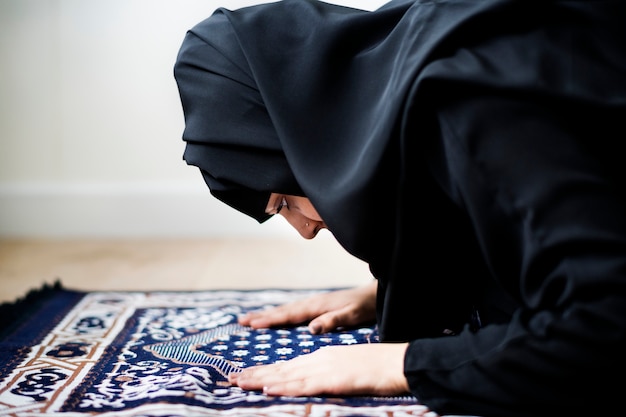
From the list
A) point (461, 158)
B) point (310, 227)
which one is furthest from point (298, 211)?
point (461, 158)

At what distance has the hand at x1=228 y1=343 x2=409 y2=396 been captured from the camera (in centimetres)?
119

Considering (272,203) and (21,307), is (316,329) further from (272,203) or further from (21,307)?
(21,307)

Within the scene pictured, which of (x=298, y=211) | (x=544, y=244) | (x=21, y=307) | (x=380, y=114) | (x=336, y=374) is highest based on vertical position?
(x=380, y=114)

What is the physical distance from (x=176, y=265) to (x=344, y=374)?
1.59 m

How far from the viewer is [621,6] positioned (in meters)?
1.13

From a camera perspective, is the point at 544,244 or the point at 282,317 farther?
the point at 282,317

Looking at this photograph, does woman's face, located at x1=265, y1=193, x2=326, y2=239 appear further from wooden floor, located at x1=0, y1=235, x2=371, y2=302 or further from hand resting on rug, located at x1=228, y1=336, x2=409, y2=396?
wooden floor, located at x1=0, y1=235, x2=371, y2=302

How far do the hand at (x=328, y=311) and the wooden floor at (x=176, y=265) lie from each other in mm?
614

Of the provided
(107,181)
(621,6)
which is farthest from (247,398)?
(107,181)

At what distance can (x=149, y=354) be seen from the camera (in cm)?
154

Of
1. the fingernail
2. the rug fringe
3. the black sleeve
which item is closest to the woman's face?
the fingernail

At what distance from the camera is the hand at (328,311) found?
1.69 m

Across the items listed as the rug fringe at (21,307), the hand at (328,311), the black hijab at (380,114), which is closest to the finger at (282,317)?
the hand at (328,311)

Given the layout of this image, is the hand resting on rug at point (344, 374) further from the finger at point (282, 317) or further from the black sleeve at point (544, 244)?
the finger at point (282, 317)
